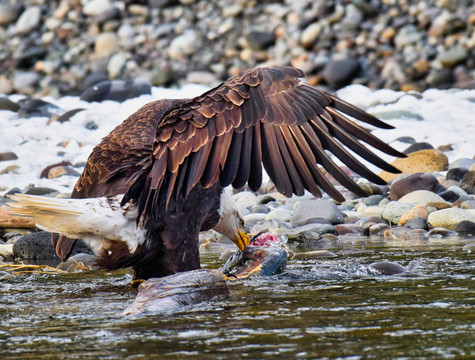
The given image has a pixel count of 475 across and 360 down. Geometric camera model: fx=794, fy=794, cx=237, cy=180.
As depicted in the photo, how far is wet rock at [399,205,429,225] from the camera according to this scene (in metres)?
6.59

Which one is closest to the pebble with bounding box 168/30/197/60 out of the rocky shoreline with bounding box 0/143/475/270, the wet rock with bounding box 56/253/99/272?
the rocky shoreline with bounding box 0/143/475/270

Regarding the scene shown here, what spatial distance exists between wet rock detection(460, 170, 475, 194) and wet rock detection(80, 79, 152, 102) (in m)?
6.69

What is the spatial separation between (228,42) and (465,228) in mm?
10601

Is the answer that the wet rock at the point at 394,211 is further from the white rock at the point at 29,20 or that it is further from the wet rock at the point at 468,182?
the white rock at the point at 29,20

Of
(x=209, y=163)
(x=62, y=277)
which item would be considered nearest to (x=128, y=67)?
(x=62, y=277)

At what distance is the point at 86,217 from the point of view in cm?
398

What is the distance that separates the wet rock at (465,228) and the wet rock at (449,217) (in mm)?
87

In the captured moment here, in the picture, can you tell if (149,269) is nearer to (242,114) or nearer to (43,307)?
(43,307)

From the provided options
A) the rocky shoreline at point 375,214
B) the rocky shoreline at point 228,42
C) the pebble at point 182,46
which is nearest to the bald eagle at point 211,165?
the rocky shoreline at point 375,214

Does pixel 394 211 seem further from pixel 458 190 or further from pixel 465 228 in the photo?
pixel 458 190

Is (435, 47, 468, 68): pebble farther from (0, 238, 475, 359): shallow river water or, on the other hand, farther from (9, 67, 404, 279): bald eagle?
(9, 67, 404, 279): bald eagle

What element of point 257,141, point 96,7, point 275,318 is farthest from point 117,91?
point 275,318

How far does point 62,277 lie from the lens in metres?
4.82

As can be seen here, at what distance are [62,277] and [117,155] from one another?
0.83 m
